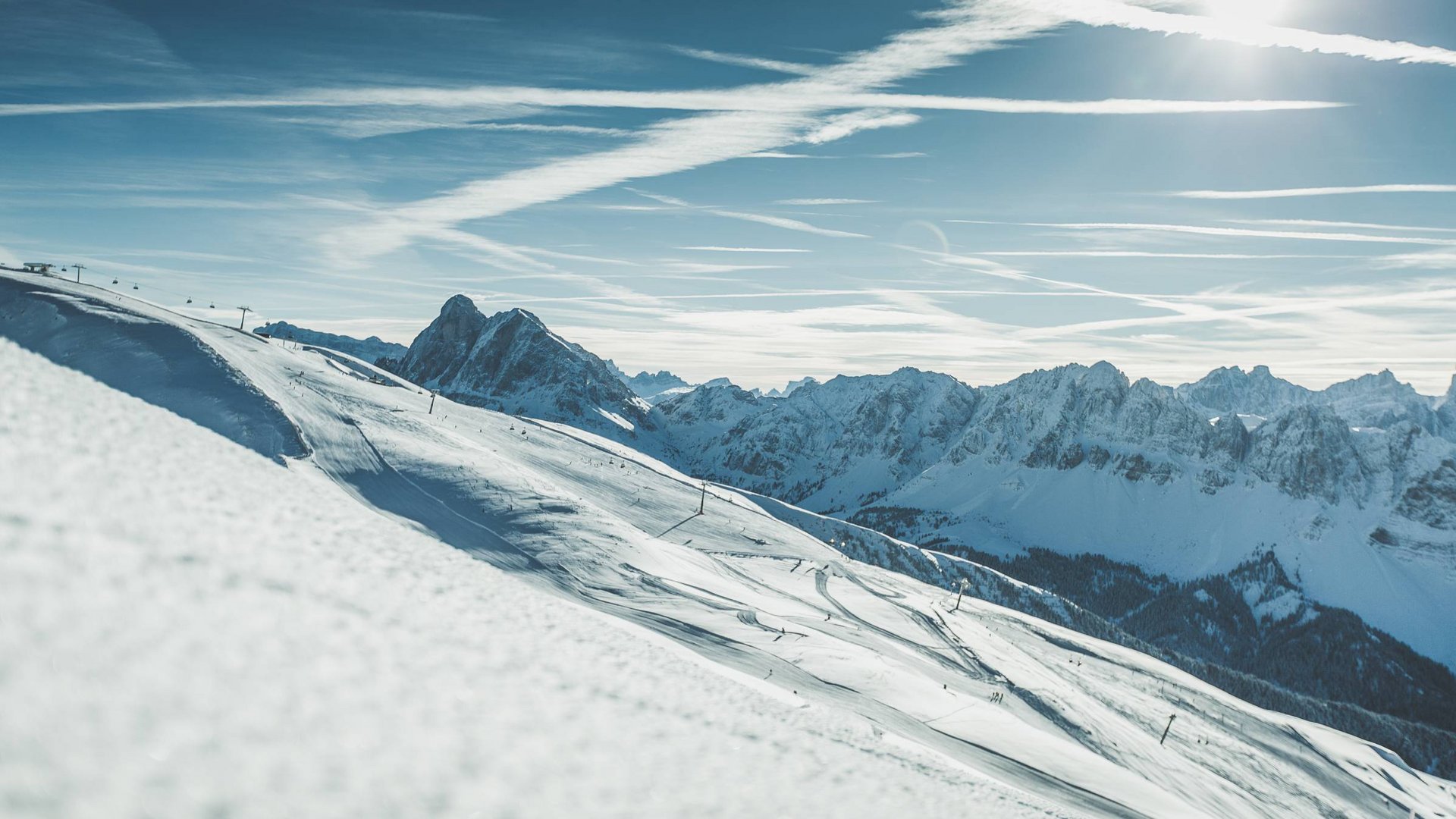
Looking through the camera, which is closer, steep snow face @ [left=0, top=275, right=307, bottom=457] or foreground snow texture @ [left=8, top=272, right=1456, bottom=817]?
foreground snow texture @ [left=8, top=272, right=1456, bottom=817]

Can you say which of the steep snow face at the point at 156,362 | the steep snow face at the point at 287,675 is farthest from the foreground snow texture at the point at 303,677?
the steep snow face at the point at 156,362

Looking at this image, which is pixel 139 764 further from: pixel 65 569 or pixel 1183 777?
pixel 1183 777

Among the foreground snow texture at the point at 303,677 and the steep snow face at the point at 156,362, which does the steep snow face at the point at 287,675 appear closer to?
the foreground snow texture at the point at 303,677

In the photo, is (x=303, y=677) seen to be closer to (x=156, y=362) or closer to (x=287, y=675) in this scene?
(x=287, y=675)

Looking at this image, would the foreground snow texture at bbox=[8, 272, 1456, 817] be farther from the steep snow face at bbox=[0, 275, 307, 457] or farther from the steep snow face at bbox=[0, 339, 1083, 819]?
the steep snow face at bbox=[0, 275, 307, 457]

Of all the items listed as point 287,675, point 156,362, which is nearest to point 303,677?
A: point 287,675

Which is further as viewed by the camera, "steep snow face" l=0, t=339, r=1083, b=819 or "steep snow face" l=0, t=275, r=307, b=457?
"steep snow face" l=0, t=275, r=307, b=457

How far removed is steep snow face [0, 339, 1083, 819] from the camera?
107 inches

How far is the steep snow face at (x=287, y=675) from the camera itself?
8.92ft

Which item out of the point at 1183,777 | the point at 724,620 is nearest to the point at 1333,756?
the point at 1183,777

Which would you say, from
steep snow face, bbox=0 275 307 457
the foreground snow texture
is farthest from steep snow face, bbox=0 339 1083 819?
steep snow face, bbox=0 275 307 457

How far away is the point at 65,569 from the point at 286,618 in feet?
3.68

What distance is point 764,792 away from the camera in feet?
17.4

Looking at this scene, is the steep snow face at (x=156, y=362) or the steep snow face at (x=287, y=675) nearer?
the steep snow face at (x=287, y=675)
